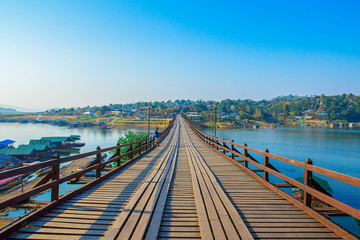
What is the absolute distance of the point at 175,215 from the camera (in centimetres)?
406

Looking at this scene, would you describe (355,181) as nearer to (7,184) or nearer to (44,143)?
(7,184)

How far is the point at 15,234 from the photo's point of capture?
324cm

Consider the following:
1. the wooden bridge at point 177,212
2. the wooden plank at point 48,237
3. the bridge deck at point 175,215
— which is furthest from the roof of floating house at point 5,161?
the wooden plank at point 48,237

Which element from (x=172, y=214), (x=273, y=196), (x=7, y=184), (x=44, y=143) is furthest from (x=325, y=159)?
(x=44, y=143)

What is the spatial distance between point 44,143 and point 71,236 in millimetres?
60876

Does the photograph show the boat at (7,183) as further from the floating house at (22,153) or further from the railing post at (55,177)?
the railing post at (55,177)

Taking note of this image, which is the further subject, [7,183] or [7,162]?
[7,162]

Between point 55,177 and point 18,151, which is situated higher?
point 55,177

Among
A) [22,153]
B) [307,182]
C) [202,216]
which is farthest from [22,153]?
[307,182]

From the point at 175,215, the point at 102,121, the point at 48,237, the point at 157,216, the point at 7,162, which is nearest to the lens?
the point at 48,237

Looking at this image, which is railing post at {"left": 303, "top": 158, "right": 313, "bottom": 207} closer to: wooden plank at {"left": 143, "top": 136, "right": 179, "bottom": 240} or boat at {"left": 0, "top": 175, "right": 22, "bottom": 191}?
wooden plank at {"left": 143, "top": 136, "right": 179, "bottom": 240}

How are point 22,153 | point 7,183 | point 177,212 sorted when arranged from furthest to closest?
point 22,153 → point 7,183 → point 177,212

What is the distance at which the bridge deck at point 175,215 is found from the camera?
331 centimetres

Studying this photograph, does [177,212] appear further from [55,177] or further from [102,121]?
[102,121]
